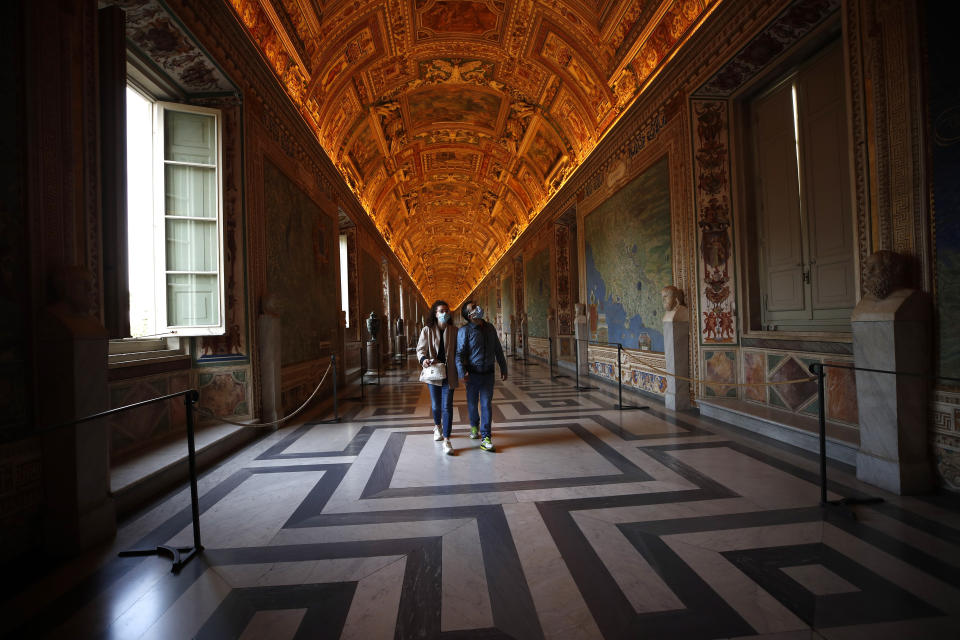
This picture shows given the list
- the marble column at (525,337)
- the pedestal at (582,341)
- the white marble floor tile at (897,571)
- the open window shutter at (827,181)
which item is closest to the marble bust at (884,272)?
the open window shutter at (827,181)

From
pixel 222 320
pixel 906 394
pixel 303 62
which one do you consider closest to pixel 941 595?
pixel 906 394

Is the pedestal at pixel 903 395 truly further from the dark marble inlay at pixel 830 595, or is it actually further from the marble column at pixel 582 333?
the marble column at pixel 582 333

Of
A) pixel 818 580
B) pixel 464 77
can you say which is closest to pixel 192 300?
pixel 818 580

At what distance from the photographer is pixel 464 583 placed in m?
2.37

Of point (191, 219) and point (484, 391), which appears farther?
point (191, 219)

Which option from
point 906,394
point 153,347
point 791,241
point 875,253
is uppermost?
point 791,241

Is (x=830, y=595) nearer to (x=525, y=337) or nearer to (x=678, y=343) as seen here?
(x=678, y=343)

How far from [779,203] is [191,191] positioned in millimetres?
8351

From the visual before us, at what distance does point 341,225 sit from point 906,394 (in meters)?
12.8

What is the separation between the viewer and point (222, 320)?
567cm

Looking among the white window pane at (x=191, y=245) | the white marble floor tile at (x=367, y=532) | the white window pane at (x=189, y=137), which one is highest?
the white window pane at (x=189, y=137)

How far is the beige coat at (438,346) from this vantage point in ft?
16.6

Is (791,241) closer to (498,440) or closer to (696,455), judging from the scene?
(696,455)

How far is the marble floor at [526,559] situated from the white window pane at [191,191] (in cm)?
351
